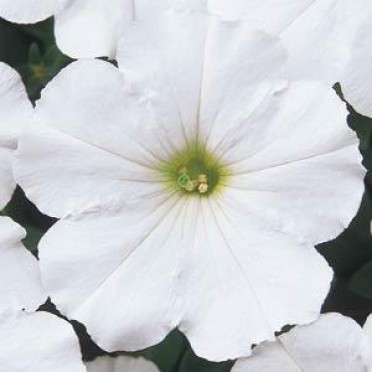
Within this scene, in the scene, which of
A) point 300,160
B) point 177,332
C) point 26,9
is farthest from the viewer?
point 177,332

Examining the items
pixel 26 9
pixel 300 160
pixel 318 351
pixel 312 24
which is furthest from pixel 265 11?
pixel 318 351

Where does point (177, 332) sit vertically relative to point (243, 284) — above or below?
below

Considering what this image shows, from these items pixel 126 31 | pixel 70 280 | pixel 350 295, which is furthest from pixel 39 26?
pixel 350 295

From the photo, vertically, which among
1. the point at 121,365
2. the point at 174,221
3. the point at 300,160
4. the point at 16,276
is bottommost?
the point at 121,365

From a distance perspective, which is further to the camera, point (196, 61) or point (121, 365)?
point (121, 365)

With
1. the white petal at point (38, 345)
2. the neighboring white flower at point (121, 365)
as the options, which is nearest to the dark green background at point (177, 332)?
the neighboring white flower at point (121, 365)

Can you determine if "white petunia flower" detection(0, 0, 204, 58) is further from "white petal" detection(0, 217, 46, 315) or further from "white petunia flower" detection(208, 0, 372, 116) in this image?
"white petal" detection(0, 217, 46, 315)

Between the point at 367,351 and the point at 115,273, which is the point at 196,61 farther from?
the point at 367,351

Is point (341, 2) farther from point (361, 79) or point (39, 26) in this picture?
point (39, 26)
